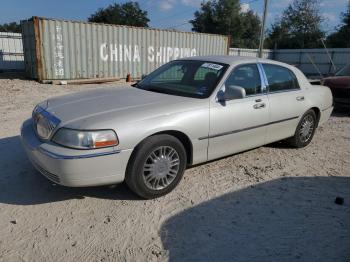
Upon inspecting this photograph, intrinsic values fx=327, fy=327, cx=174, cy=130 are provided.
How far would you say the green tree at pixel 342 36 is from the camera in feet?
129

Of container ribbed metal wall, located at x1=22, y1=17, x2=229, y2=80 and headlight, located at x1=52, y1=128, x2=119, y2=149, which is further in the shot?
container ribbed metal wall, located at x1=22, y1=17, x2=229, y2=80

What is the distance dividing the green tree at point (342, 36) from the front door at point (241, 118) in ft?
132

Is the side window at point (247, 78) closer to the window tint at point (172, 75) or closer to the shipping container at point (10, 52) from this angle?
the window tint at point (172, 75)

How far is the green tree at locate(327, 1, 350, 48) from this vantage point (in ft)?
129

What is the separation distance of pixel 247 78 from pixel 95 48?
11.7 meters

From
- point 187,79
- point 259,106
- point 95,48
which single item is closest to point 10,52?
point 95,48

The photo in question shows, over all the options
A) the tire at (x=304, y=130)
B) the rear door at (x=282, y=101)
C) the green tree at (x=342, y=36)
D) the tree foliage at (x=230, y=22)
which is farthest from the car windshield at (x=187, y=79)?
the tree foliage at (x=230, y=22)

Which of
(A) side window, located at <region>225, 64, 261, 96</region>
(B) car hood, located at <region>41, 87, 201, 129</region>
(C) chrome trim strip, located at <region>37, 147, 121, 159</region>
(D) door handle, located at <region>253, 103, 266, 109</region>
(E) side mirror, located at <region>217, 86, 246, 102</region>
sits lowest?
(C) chrome trim strip, located at <region>37, 147, 121, 159</region>

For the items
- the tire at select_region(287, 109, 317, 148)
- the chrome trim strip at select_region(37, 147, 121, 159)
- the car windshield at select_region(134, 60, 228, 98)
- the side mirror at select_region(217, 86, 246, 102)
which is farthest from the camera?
the tire at select_region(287, 109, 317, 148)

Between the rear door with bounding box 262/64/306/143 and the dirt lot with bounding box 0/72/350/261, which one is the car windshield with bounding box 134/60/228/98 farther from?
the dirt lot with bounding box 0/72/350/261

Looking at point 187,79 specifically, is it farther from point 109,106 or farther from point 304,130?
point 304,130

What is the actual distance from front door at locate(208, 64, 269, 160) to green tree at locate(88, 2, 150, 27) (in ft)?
186

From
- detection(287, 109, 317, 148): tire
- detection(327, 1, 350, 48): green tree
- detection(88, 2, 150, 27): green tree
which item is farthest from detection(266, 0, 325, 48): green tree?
detection(287, 109, 317, 148): tire

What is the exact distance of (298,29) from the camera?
1929 inches
